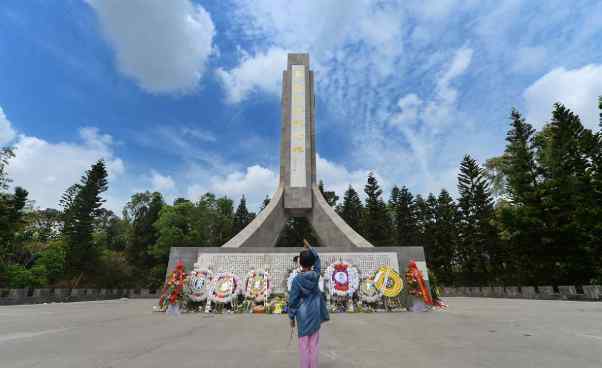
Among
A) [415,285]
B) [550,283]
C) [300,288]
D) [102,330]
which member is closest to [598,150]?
[550,283]

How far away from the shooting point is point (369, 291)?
9.63 metres

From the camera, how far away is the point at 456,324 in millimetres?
6285

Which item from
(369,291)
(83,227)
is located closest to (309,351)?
(369,291)

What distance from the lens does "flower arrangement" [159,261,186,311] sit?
29.9ft

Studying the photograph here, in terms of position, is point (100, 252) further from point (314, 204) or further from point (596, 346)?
point (596, 346)

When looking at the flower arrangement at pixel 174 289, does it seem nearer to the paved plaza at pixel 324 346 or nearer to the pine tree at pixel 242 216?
the paved plaza at pixel 324 346

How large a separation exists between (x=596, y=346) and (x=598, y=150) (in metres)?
17.2

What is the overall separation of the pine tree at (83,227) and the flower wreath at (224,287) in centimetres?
2347

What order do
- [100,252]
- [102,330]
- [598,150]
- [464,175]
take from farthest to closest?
1. [464,175]
2. [100,252]
3. [598,150]
4. [102,330]

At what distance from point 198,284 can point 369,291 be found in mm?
5174

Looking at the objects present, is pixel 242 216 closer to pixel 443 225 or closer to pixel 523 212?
pixel 443 225

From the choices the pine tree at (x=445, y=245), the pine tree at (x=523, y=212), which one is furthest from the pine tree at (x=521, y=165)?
the pine tree at (x=445, y=245)

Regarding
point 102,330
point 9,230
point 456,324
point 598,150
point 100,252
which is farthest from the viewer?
point 100,252

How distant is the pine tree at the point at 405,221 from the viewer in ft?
125
